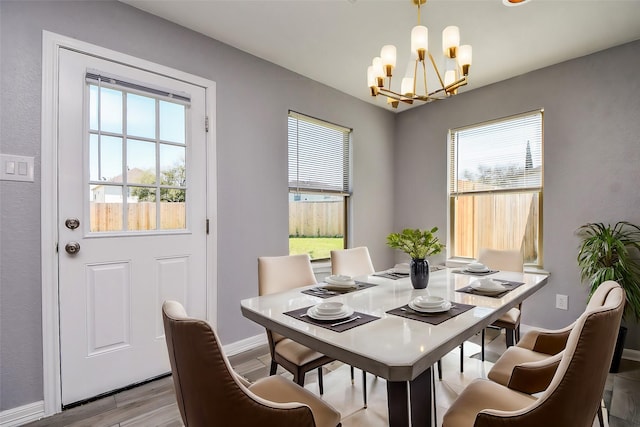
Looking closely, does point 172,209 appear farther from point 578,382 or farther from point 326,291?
point 578,382

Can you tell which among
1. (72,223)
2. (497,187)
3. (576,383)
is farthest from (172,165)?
(497,187)

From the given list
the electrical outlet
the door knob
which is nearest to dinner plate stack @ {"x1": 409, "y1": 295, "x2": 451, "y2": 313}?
the door knob

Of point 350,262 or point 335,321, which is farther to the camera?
point 350,262

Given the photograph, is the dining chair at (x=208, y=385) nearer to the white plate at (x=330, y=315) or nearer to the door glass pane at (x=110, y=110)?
the white plate at (x=330, y=315)

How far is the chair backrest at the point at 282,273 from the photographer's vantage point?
1976 mm

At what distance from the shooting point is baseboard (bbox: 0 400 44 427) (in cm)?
172

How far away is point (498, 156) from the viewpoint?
3.48 metres

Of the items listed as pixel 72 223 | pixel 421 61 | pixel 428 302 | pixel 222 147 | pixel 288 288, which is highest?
pixel 421 61

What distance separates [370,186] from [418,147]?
0.83 metres

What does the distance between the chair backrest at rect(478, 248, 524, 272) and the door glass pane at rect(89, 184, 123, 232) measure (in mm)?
2857

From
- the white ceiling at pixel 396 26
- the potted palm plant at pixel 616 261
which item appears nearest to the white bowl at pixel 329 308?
the white ceiling at pixel 396 26

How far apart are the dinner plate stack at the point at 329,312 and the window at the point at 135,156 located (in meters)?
1.58

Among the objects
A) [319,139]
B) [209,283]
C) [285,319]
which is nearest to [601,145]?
[319,139]

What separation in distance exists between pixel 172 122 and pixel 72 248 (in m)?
1.09
